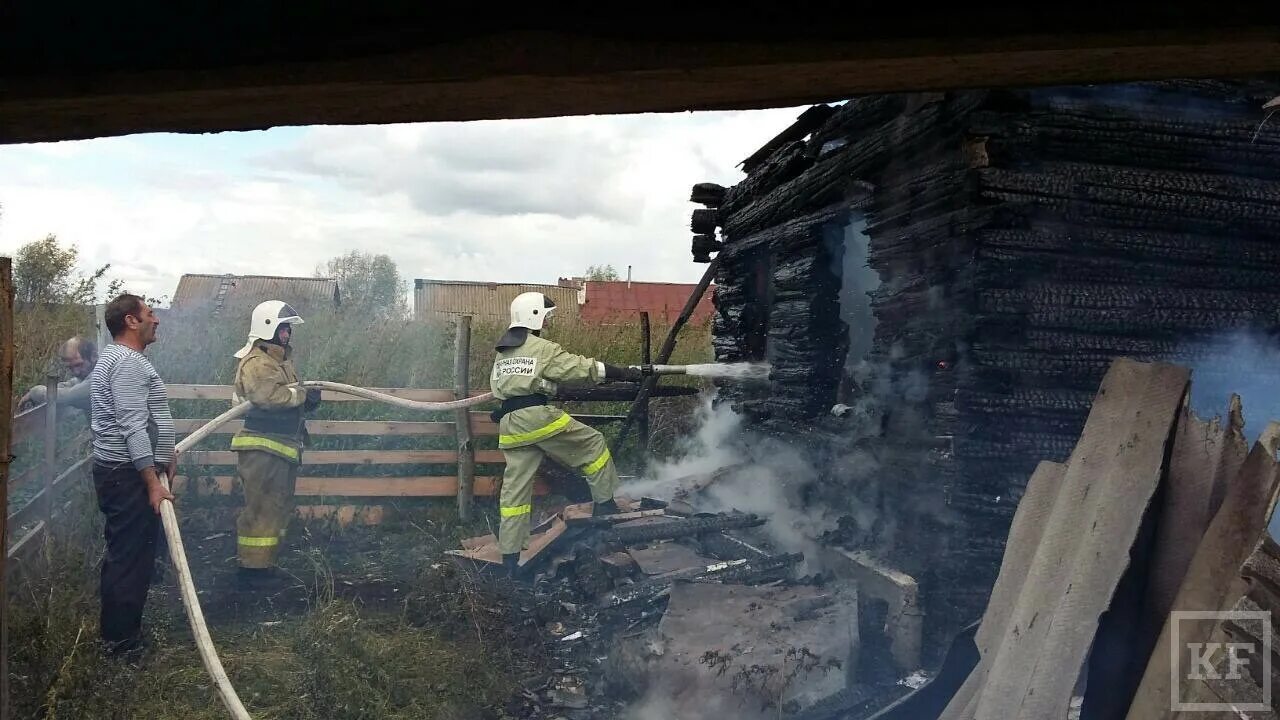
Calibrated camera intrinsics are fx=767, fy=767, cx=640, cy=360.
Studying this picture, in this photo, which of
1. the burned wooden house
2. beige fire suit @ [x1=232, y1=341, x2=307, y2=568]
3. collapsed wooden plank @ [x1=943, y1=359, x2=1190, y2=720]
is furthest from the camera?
beige fire suit @ [x1=232, y1=341, x2=307, y2=568]

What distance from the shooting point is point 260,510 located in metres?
6.62

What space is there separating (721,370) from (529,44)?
7.66 metres

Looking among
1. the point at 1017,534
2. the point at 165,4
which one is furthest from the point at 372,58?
the point at 1017,534

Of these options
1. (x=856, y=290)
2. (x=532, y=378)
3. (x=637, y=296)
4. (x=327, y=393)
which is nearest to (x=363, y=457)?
(x=327, y=393)

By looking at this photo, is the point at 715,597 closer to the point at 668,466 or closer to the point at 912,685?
the point at 912,685

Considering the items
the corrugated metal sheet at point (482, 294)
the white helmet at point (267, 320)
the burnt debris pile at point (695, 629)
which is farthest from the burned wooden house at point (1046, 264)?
the corrugated metal sheet at point (482, 294)

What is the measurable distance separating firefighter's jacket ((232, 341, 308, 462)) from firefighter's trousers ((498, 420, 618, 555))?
1888 millimetres

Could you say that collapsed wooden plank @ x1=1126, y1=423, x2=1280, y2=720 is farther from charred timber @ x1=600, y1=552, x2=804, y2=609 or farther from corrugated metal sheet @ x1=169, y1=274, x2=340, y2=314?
corrugated metal sheet @ x1=169, y1=274, x2=340, y2=314

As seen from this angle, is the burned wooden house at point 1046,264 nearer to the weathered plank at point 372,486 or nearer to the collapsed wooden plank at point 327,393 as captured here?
the weathered plank at point 372,486

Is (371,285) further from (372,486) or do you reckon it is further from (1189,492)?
(1189,492)

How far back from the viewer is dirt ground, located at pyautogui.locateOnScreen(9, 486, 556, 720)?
14.1 feet

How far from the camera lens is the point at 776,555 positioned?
20.0ft

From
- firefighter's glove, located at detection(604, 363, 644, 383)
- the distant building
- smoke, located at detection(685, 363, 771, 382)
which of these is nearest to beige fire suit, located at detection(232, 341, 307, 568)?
firefighter's glove, located at detection(604, 363, 644, 383)

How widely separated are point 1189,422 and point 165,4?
2536 millimetres
